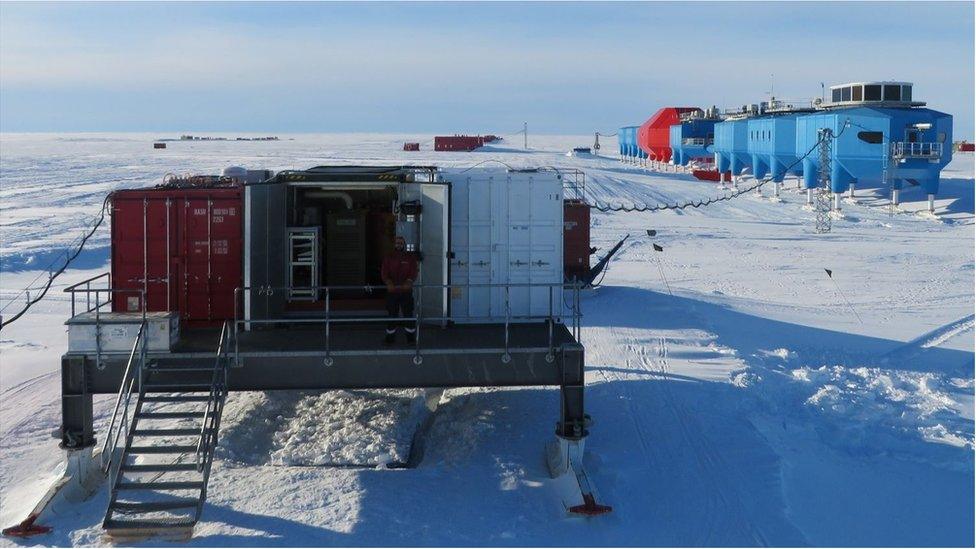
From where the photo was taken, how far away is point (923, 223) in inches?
1602

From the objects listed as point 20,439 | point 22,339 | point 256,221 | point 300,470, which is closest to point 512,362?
point 300,470

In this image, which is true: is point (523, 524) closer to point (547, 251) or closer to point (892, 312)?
point (547, 251)

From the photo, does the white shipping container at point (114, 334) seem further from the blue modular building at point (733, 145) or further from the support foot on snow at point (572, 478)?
the blue modular building at point (733, 145)

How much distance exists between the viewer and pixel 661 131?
85.9 metres

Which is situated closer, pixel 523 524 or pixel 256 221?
pixel 523 524

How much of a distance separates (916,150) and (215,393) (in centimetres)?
3794

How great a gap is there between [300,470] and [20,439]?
4285mm

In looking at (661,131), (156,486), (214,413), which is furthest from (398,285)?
(661,131)

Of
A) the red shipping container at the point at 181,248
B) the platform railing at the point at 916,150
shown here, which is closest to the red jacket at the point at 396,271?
the red shipping container at the point at 181,248

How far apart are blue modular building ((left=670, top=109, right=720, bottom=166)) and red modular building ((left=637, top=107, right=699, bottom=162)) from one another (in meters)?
5.56

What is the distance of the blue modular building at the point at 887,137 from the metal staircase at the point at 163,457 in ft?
121

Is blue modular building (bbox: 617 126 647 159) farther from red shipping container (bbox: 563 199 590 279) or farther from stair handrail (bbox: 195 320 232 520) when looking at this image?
stair handrail (bbox: 195 320 232 520)

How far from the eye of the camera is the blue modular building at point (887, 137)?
4212 centimetres

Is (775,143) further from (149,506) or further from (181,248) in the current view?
(149,506)
